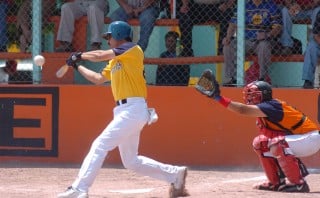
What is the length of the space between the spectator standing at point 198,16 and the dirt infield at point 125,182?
2.02 meters

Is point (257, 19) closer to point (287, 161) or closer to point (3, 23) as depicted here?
point (287, 161)

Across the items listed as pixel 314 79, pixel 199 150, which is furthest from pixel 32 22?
pixel 314 79

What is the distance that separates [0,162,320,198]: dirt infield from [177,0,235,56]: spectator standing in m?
2.02

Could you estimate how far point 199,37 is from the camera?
12188 millimetres

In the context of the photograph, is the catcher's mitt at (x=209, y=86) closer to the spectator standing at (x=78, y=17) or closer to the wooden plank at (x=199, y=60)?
the wooden plank at (x=199, y=60)

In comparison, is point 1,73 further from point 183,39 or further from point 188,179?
point 188,179

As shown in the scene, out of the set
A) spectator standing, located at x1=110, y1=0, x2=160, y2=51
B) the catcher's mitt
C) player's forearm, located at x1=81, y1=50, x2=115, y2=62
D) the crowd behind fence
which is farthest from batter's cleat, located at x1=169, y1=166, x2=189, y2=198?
spectator standing, located at x1=110, y1=0, x2=160, y2=51

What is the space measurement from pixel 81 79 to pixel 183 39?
5.30 ft

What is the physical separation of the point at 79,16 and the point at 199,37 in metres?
1.99

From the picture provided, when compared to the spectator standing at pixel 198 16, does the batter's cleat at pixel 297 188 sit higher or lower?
lower

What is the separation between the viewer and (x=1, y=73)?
12.1 metres

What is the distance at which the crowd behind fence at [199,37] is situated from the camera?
420 inches

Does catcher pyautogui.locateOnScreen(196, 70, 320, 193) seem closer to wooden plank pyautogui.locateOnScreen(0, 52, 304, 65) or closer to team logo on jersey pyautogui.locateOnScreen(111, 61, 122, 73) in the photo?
team logo on jersey pyautogui.locateOnScreen(111, 61, 122, 73)

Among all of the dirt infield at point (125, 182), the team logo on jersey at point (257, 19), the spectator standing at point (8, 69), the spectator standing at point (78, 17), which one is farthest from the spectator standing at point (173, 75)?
the spectator standing at point (8, 69)
